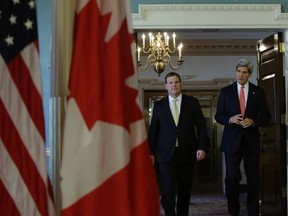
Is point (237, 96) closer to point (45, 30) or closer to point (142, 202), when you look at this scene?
point (45, 30)

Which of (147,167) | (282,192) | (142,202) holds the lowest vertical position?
(282,192)

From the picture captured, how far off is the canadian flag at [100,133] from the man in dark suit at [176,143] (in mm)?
2121

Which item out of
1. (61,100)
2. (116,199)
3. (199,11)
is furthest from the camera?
(199,11)

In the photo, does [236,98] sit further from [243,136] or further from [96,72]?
[96,72]

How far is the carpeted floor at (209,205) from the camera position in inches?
237

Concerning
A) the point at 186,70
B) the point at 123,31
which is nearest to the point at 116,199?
the point at 123,31

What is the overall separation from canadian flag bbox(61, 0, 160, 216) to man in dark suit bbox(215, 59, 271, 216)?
7.37ft

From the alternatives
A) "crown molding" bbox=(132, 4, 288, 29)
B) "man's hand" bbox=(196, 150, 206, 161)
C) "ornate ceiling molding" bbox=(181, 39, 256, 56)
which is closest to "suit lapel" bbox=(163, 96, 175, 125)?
"man's hand" bbox=(196, 150, 206, 161)

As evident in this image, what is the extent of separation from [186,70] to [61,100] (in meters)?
6.99

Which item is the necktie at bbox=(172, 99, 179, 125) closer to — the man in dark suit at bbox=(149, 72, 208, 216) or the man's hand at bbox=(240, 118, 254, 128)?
the man in dark suit at bbox=(149, 72, 208, 216)

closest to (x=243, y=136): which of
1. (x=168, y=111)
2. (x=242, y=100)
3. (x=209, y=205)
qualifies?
(x=242, y=100)

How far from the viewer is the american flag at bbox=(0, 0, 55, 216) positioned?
6.45ft

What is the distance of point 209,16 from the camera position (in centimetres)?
443

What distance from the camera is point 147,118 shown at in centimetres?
935
